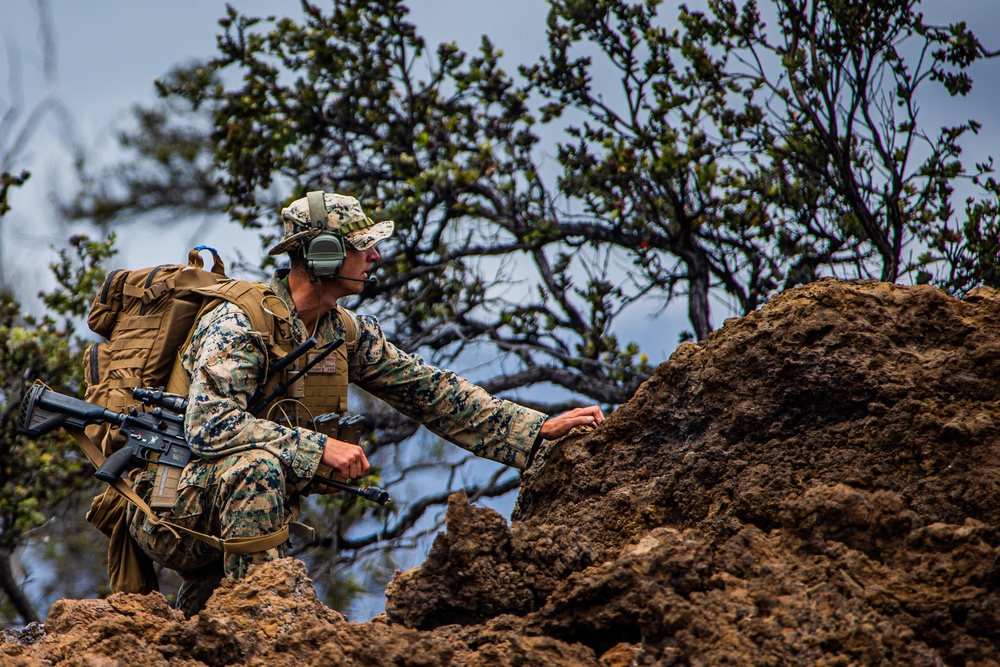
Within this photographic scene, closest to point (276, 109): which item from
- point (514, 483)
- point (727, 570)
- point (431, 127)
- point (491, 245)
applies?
point (431, 127)

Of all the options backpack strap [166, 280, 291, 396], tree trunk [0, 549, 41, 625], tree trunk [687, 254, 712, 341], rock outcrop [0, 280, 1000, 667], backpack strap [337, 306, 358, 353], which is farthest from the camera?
tree trunk [0, 549, 41, 625]

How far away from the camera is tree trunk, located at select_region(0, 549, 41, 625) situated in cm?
930

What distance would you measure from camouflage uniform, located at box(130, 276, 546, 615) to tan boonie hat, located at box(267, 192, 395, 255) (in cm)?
22

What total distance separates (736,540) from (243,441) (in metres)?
2.18

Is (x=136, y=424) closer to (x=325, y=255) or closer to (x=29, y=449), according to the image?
(x=325, y=255)

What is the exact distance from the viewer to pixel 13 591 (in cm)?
938

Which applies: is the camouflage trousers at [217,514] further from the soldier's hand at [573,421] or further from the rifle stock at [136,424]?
the soldier's hand at [573,421]

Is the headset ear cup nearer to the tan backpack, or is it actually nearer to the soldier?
the soldier

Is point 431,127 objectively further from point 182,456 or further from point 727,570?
point 727,570

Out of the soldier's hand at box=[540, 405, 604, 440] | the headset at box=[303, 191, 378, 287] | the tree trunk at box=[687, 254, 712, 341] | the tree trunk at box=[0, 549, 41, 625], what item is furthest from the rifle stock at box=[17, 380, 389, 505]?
the tree trunk at box=[0, 549, 41, 625]

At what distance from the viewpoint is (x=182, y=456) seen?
4703 mm

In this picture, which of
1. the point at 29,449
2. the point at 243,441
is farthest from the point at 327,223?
the point at 29,449

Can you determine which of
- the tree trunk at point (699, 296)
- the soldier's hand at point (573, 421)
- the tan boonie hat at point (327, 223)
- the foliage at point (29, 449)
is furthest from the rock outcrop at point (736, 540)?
the foliage at point (29, 449)

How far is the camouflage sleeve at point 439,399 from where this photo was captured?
16.3 feet
